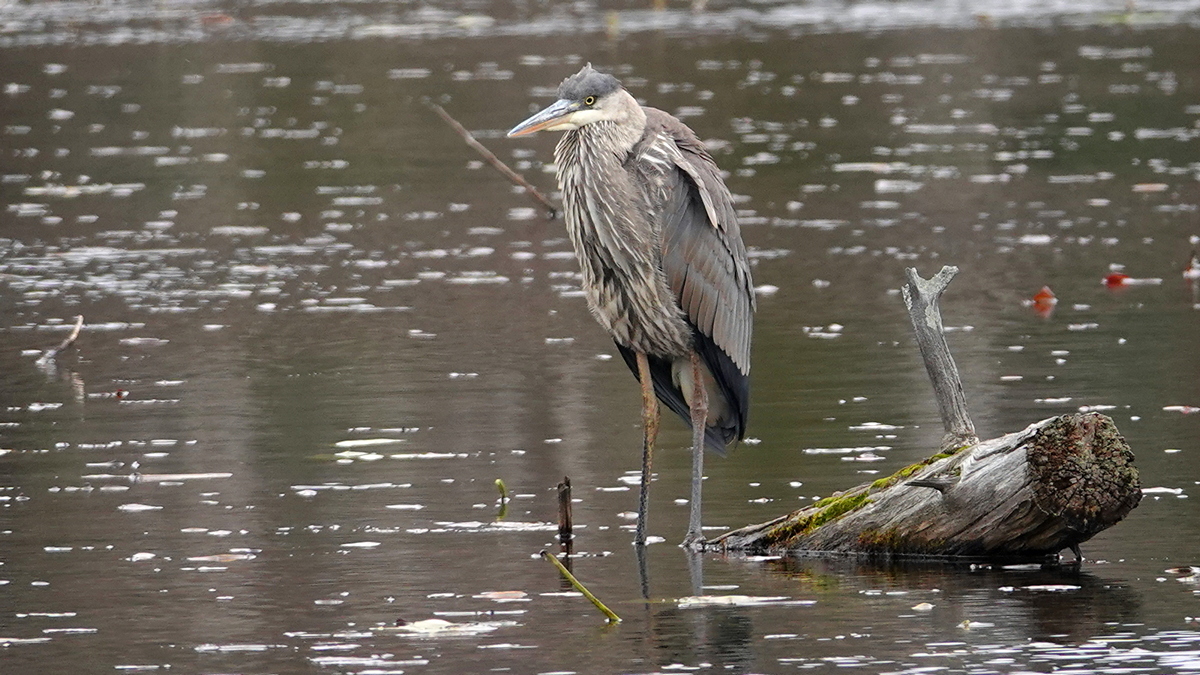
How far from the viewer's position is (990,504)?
7.89 meters

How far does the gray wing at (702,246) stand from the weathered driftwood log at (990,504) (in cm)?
86

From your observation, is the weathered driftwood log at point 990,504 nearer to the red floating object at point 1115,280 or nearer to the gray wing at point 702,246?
the gray wing at point 702,246

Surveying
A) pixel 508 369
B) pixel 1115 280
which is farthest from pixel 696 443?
pixel 1115 280

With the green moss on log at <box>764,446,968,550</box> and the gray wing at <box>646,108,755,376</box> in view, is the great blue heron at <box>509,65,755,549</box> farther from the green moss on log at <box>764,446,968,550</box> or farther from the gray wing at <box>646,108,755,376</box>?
the green moss on log at <box>764,446,968,550</box>

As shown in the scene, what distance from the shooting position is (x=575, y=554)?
8516mm

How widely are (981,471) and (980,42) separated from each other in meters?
26.0

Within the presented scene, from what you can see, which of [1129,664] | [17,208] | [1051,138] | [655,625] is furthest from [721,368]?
[1051,138]

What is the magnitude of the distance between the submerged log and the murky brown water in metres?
0.17

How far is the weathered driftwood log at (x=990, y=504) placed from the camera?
7.64 m

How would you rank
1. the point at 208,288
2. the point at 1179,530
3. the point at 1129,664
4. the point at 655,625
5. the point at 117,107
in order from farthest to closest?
the point at 117,107, the point at 208,288, the point at 1179,530, the point at 655,625, the point at 1129,664

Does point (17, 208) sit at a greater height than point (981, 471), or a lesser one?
greater

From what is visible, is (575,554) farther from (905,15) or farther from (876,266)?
(905,15)

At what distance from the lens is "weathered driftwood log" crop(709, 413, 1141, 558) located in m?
7.64

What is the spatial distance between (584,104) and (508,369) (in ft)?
13.6
